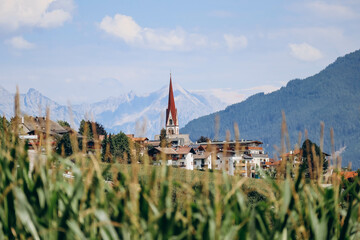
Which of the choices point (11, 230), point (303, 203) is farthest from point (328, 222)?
point (11, 230)

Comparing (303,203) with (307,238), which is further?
(303,203)

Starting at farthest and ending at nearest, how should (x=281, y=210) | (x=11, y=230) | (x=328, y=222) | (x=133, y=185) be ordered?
(x=328, y=222) < (x=11, y=230) < (x=281, y=210) < (x=133, y=185)

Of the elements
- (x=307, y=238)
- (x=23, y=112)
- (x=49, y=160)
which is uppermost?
(x=23, y=112)

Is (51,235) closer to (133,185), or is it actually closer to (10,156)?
(133,185)

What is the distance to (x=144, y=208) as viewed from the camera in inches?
204

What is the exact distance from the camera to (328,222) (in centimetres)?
568

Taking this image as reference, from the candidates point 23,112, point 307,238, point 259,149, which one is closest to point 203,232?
point 307,238

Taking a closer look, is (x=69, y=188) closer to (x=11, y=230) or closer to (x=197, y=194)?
(x=11, y=230)

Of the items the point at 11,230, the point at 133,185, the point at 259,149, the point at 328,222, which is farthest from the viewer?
the point at 259,149

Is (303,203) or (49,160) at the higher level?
(49,160)

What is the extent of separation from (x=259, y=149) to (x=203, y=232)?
479 feet

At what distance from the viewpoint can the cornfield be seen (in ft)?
15.4

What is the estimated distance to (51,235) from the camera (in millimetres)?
4742

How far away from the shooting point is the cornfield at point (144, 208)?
15.4 ft
